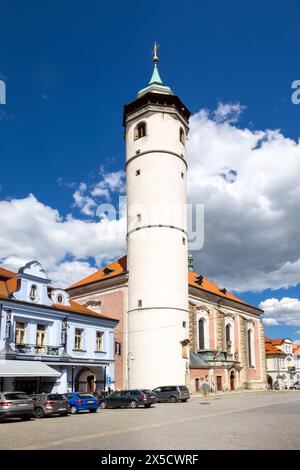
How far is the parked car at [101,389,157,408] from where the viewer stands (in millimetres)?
28922

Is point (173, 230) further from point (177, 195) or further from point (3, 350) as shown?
point (3, 350)

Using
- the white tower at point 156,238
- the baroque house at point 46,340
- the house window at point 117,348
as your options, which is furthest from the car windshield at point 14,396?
the house window at point 117,348

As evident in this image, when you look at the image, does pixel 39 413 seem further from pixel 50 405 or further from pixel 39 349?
pixel 39 349

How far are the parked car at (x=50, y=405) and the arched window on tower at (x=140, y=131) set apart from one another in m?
32.1

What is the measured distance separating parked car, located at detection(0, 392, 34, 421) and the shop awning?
519cm

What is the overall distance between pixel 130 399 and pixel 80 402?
4.64 meters

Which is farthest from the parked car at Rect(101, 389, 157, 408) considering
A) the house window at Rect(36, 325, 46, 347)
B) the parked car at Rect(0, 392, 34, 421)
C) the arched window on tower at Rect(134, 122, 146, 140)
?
the arched window on tower at Rect(134, 122, 146, 140)

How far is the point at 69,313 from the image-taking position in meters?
35.6

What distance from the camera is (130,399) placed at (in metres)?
29.2

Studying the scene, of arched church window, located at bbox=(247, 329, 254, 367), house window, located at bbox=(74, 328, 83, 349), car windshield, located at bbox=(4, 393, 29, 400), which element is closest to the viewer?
car windshield, located at bbox=(4, 393, 29, 400)

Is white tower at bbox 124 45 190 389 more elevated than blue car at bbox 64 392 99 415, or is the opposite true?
white tower at bbox 124 45 190 389

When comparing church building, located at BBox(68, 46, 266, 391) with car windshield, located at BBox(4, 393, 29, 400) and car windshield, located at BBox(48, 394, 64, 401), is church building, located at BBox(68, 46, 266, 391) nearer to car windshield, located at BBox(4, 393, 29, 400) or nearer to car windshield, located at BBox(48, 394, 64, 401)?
car windshield, located at BBox(48, 394, 64, 401)

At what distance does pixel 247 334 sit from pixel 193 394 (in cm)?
2513
